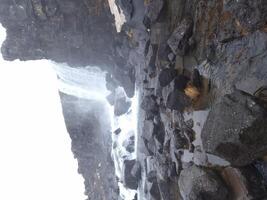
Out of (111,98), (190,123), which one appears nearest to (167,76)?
(190,123)

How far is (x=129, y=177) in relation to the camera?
9.01 meters

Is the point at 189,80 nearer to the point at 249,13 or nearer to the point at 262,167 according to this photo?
the point at 249,13

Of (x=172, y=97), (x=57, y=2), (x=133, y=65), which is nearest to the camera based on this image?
(x=172, y=97)

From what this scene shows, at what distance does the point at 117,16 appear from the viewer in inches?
381

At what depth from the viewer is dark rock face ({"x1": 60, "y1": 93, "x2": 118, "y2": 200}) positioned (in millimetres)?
12500

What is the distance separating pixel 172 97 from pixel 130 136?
14.3 ft

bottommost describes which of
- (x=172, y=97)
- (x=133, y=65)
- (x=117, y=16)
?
(x=172, y=97)

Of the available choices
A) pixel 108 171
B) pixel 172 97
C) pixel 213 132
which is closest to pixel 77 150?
pixel 108 171

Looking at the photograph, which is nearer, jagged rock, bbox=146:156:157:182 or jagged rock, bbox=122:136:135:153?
jagged rock, bbox=146:156:157:182

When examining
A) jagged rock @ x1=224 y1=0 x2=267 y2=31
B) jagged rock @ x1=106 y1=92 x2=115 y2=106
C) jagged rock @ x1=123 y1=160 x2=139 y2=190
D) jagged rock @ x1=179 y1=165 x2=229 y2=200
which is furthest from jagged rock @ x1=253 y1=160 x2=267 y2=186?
jagged rock @ x1=106 y1=92 x2=115 y2=106

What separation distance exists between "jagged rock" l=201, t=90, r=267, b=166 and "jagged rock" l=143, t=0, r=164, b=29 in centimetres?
329

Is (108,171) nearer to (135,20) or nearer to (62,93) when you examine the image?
(62,93)

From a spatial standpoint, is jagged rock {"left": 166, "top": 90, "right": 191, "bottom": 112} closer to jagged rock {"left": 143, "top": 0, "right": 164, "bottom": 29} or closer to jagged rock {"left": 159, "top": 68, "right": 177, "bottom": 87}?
jagged rock {"left": 159, "top": 68, "right": 177, "bottom": 87}

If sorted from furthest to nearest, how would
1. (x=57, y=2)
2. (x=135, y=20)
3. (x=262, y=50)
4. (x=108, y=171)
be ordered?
(x=108, y=171)
(x=57, y=2)
(x=135, y=20)
(x=262, y=50)
